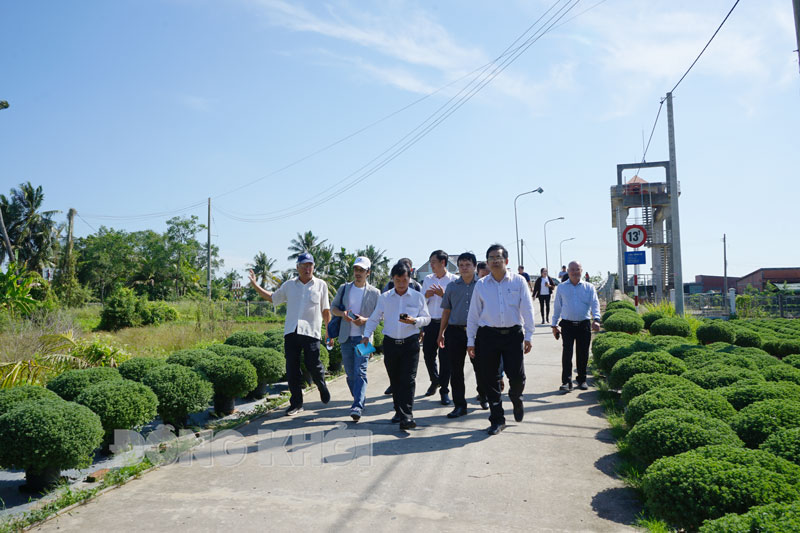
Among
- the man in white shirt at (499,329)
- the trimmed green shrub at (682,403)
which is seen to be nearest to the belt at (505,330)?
the man in white shirt at (499,329)

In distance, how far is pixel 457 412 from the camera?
22.0ft

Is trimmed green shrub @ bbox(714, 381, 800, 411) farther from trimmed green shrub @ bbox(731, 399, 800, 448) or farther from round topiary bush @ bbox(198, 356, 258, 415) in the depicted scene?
round topiary bush @ bbox(198, 356, 258, 415)

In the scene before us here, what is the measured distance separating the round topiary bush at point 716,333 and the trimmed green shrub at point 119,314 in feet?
89.8

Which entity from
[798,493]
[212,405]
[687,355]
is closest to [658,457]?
[798,493]

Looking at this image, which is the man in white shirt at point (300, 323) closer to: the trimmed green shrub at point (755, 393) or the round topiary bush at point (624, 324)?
the trimmed green shrub at point (755, 393)

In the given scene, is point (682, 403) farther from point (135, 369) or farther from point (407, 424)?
point (135, 369)

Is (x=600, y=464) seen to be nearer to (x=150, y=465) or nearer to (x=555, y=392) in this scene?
(x=555, y=392)

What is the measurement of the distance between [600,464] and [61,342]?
766 centimetres

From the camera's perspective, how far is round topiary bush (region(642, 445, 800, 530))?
3033 millimetres

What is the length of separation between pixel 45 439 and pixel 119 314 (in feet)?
92.1

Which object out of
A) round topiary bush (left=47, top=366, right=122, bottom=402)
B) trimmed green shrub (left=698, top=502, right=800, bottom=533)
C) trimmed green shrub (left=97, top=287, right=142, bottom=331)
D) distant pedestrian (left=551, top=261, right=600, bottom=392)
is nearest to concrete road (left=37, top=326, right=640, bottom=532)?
trimmed green shrub (left=698, top=502, right=800, bottom=533)

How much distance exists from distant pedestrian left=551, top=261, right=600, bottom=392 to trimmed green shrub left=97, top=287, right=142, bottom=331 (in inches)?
1060

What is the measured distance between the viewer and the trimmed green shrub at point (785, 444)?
3584 mm

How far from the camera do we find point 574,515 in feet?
12.2
